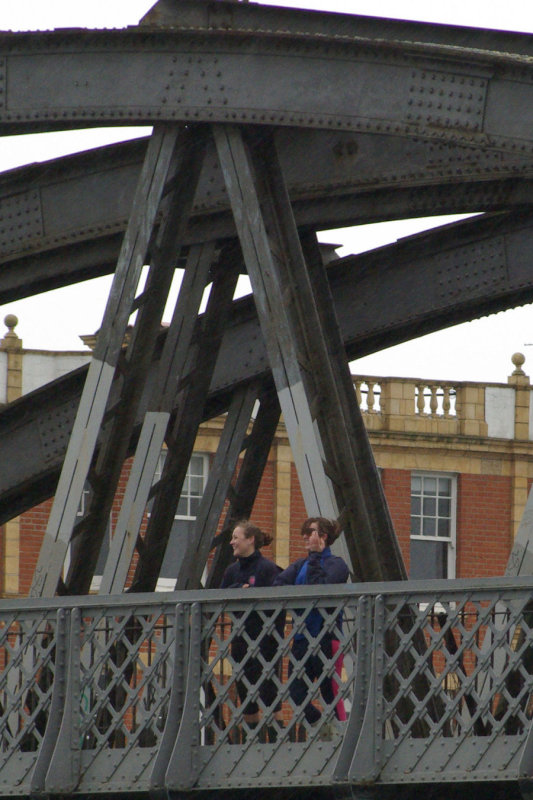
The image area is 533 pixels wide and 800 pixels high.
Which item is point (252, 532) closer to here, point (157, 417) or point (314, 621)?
point (314, 621)

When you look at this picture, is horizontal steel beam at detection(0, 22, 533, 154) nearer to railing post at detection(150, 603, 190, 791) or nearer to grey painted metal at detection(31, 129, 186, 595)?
grey painted metal at detection(31, 129, 186, 595)

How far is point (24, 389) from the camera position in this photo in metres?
47.4

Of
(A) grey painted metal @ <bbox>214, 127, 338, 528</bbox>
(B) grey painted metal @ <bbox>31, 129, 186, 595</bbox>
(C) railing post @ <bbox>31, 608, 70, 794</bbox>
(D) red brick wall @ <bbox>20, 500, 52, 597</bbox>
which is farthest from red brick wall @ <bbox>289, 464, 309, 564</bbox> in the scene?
(C) railing post @ <bbox>31, 608, 70, 794</bbox>

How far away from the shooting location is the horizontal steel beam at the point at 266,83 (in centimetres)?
1575

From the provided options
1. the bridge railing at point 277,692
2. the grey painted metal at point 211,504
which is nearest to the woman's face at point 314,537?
the bridge railing at point 277,692

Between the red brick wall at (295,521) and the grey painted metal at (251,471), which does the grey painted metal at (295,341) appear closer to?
the grey painted metal at (251,471)

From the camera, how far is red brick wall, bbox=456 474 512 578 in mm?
49562

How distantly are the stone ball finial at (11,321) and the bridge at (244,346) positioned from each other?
27.5m

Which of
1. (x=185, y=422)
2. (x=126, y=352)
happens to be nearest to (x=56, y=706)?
(x=126, y=352)

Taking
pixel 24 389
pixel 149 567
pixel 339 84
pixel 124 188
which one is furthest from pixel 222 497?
pixel 24 389

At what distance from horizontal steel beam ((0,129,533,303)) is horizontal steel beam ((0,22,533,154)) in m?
1.06

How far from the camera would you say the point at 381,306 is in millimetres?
19375

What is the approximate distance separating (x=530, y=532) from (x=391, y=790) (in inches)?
112

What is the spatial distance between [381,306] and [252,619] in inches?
207
